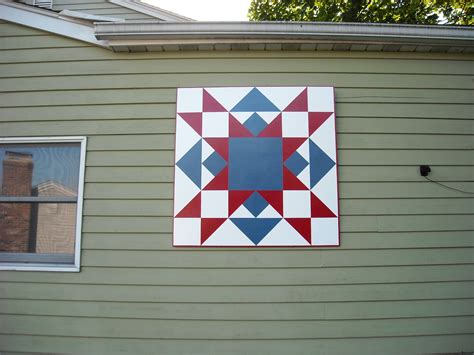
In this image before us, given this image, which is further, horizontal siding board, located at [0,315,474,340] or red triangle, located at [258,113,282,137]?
red triangle, located at [258,113,282,137]

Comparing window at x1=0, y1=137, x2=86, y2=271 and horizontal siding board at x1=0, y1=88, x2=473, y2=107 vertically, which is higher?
horizontal siding board at x1=0, y1=88, x2=473, y2=107

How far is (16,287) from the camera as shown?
9.23 feet

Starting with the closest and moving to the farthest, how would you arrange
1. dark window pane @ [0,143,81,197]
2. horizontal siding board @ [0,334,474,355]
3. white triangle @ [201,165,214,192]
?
horizontal siding board @ [0,334,474,355], white triangle @ [201,165,214,192], dark window pane @ [0,143,81,197]

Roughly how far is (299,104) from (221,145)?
0.82 metres

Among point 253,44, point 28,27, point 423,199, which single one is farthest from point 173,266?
point 28,27

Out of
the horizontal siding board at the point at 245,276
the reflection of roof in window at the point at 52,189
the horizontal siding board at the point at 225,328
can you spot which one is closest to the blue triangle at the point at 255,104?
the horizontal siding board at the point at 245,276

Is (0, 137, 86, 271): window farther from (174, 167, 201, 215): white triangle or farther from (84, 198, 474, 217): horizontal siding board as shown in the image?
(174, 167, 201, 215): white triangle

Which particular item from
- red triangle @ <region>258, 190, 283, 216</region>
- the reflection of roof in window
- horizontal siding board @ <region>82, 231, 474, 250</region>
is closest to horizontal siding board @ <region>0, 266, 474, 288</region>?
horizontal siding board @ <region>82, 231, 474, 250</region>

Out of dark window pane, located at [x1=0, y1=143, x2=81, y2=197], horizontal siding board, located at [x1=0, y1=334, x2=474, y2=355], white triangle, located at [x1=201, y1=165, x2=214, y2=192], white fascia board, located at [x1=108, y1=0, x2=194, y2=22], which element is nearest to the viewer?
horizontal siding board, located at [x1=0, y1=334, x2=474, y2=355]

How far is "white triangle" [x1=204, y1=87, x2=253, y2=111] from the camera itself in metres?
2.92

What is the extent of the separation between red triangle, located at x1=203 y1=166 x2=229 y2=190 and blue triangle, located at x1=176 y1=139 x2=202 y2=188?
0.36ft

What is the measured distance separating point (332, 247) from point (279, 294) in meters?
0.63

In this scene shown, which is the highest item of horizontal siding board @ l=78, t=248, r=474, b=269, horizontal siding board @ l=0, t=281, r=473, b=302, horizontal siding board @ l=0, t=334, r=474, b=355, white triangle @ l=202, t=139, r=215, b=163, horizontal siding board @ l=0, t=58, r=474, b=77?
horizontal siding board @ l=0, t=58, r=474, b=77

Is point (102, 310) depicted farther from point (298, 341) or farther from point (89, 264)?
point (298, 341)
